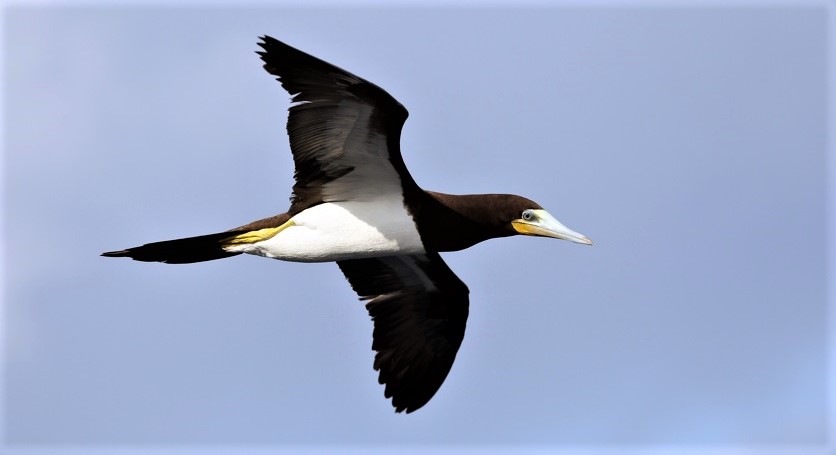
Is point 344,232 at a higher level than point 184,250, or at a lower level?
higher

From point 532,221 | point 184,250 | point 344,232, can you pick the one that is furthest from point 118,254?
point 532,221

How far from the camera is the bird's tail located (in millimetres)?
12000

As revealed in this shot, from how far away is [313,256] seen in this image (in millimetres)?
12070

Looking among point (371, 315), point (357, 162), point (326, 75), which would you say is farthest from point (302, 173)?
point (371, 315)

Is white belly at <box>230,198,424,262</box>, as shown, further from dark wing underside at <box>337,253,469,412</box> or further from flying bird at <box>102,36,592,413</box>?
dark wing underside at <box>337,253,469,412</box>

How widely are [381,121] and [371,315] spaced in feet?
9.26

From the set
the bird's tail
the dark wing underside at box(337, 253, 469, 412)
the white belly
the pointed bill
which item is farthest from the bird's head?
the bird's tail

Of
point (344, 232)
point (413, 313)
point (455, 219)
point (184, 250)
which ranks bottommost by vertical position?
point (413, 313)

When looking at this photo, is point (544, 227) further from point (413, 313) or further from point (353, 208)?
point (413, 313)

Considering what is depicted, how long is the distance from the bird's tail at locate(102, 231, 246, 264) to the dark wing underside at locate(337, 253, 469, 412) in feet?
5.82

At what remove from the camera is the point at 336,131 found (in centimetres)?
1152

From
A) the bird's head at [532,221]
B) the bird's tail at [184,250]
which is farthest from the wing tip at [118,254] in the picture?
the bird's head at [532,221]

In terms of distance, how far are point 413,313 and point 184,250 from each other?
270 cm

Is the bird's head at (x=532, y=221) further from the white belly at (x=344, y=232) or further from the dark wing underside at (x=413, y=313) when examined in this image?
the dark wing underside at (x=413, y=313)
